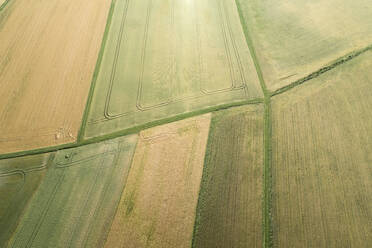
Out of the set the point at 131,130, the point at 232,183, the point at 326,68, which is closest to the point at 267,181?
the point at 232,183

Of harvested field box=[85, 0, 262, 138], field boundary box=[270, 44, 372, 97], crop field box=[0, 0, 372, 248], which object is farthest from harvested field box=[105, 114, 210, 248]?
field boundary box=[270, 44, 372, 97]

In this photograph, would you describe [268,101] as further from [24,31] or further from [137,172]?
[24,31]

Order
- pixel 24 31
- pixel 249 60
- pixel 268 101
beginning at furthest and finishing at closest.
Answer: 1. pixel 24 31
2. pixel 249 60
3. pixel 268 101

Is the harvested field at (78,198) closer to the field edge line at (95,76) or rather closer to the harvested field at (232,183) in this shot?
the field edge line at (95,76)

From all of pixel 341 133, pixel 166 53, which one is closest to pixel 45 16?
pixel 166 53

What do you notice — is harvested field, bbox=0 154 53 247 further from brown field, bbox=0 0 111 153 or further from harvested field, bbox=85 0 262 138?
harvested field, bbox=85 0 262 138

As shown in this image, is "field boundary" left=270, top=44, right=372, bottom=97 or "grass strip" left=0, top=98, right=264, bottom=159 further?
"field boundary" left=270, top=44, right=372, bottom=97
